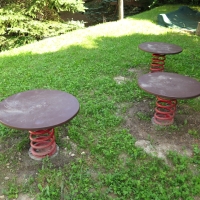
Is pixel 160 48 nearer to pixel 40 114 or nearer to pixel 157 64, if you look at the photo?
pixel 157 64

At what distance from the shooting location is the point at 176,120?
174 inches

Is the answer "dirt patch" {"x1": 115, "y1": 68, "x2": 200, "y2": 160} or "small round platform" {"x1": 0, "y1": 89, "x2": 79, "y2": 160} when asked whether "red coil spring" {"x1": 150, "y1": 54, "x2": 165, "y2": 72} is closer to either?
"dirt patch" {"x1": 115, "y1": 68, "x2": 200, "y2": 160}

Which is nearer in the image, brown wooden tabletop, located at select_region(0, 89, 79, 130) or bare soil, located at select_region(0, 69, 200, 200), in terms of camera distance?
brown wooden tabletop, located at select_region(0, 89, 79, 130)

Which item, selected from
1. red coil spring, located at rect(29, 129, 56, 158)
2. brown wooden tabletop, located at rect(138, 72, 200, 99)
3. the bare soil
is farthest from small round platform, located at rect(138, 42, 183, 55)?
red coil spring, located at rect(29, 129, 56, 158)

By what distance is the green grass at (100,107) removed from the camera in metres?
3.02

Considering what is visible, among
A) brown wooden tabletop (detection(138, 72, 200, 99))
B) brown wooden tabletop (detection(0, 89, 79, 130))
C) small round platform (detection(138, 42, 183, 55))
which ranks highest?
brown wooden tabletop (detection(0, 89, 79, 130))

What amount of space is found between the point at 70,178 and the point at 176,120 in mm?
2289

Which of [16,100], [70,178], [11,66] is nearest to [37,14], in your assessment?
[11,66]

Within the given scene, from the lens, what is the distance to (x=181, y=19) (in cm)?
1231

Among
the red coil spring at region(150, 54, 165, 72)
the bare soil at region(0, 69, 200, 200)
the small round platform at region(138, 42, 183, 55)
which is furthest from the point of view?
the red coil spring at region(150, 54, 165, 72)

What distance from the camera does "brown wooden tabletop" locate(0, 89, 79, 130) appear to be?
2.98 m

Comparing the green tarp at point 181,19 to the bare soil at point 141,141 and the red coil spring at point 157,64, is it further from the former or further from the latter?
the bare soil at point 141,141

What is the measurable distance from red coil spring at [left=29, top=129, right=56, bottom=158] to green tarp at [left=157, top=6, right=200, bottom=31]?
30.4ft

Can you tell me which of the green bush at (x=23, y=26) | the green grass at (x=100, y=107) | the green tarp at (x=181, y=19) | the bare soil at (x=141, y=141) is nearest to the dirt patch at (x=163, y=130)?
the bare soil at (x=141, y=141)
